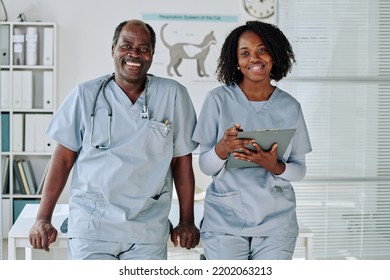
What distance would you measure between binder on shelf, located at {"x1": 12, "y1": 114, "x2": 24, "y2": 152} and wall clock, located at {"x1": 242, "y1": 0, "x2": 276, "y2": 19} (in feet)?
6.02

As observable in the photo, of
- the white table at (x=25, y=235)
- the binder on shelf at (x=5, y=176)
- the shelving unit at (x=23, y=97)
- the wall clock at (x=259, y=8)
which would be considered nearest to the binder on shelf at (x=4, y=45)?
the shelving unit at (x=23, y=97)

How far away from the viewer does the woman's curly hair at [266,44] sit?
191 centimetres

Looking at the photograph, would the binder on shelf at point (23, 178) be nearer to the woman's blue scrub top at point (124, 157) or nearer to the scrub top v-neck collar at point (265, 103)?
the woman's blue scrub top at point (124, 157)

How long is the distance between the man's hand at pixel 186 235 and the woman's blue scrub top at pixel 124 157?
1.9 inches

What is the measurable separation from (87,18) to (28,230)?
2.95 meters

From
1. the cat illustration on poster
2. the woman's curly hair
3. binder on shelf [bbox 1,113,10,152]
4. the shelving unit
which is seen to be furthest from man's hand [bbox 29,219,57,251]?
the cat illustration on poster

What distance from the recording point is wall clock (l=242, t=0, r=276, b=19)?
4797mm

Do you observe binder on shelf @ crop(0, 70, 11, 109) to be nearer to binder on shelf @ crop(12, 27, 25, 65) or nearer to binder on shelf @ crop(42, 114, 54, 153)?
binder on shelf @ crop(12, 27, 25, 65)

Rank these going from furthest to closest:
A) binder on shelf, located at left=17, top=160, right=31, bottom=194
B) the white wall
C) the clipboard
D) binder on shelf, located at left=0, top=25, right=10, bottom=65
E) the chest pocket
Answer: the white wall < binder on shelf, located at left=17, top=160, right=31, bottom=194 < binder on shelf, located at left=0, top=25, right=10, bottom=65 < the chest pocket < the clipboard

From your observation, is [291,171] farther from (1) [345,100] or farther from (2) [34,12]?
(2) [34,12]
